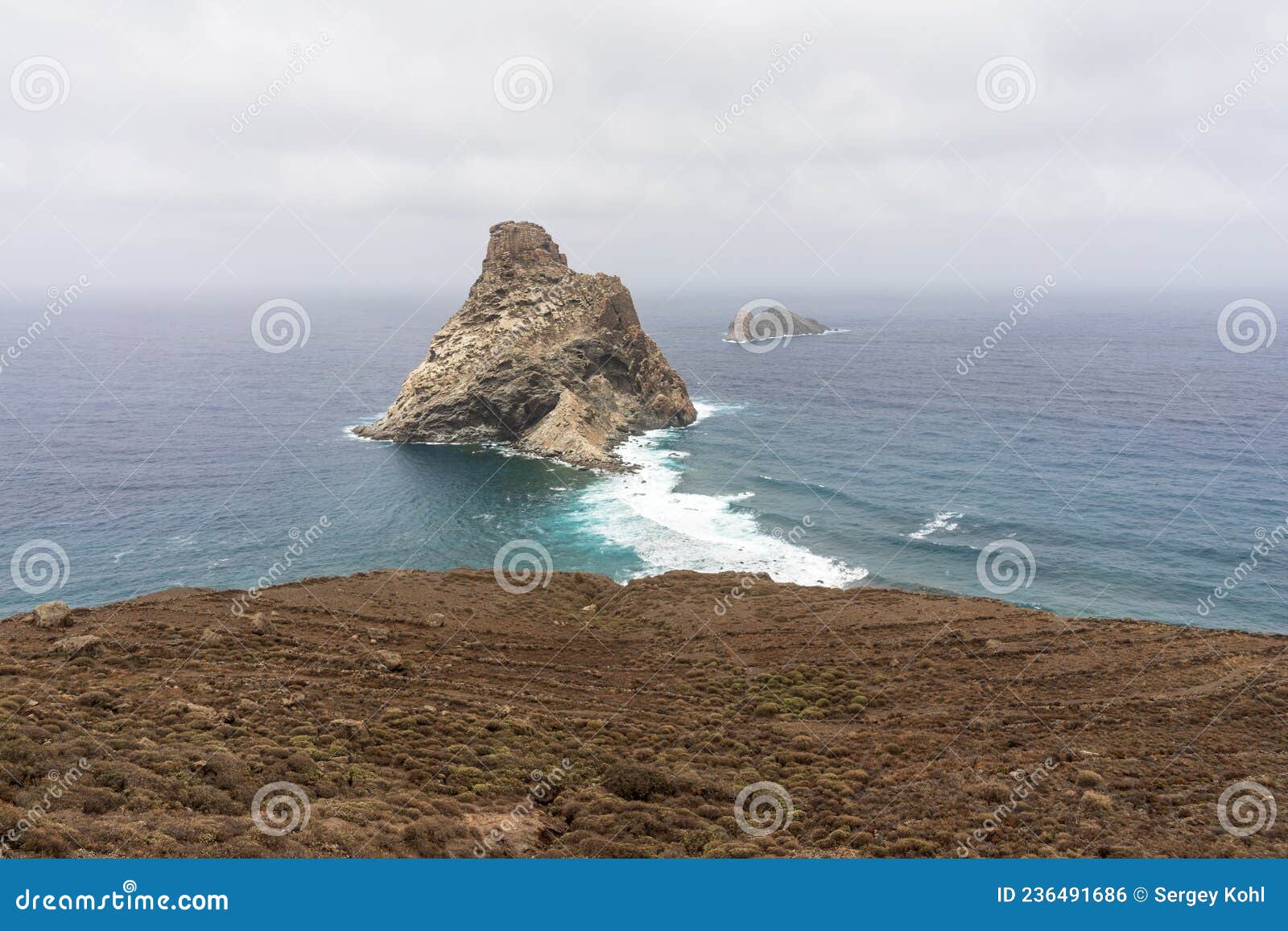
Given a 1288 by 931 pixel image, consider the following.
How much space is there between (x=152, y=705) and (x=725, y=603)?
83.7ft

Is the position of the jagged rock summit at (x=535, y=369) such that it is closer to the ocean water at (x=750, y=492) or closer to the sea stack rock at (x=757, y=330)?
the ocean water at (x=750, y=492)

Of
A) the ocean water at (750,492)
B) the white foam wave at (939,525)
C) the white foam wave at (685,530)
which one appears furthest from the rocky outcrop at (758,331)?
the white foam wave at (939,525)

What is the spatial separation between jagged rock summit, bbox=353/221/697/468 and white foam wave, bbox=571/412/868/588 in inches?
492

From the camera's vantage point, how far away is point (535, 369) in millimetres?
87000

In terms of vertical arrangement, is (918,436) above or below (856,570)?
above

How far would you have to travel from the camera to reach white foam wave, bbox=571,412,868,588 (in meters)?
51.9

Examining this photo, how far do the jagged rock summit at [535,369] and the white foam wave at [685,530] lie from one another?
12490 millimetres

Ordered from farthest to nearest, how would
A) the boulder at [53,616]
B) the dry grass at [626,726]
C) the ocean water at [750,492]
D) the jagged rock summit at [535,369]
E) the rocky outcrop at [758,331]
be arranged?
1. the rocky outcrop at [758,331]
2. the jagged rock summit at [535,369]
3. the ocean water at [750,492]
4. the boulder at [53,616]
5. the dry grass at [626,726]

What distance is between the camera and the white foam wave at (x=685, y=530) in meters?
51.9

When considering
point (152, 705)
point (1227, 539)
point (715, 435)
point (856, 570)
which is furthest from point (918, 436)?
point (152, 705)

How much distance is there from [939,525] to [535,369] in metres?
51.0

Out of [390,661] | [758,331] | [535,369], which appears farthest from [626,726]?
[758,331]

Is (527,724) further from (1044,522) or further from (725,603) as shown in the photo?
(1044,522)

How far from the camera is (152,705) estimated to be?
2189 cm
